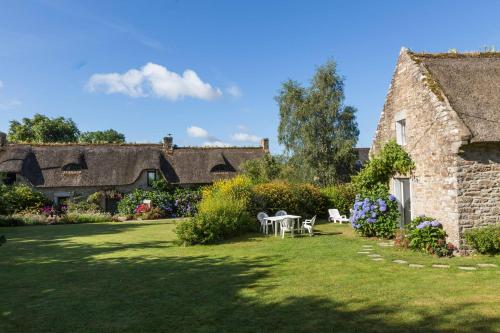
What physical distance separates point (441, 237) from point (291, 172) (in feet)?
61.2

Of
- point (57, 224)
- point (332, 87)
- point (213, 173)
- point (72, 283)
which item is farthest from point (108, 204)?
point (72, 283)

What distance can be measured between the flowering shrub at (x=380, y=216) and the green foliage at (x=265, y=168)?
51.2 ft

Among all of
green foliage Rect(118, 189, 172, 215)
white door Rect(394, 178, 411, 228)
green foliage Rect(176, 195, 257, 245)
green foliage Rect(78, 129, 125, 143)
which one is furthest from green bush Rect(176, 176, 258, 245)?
green foliage Rect(78, 129, 125, 143)

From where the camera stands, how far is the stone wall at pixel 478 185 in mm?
9719

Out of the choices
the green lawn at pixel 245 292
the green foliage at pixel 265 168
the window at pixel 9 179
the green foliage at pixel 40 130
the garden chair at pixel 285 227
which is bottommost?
the green lawn at pixel 245 292

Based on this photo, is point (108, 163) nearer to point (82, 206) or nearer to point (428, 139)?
point (82, 206)

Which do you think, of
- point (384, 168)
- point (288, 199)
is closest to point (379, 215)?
point (384, 168)

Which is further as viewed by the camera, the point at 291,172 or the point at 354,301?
the point at 291,172

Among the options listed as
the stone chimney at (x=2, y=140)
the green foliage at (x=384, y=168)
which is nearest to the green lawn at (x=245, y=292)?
the green foliage at (x=384, y=168)

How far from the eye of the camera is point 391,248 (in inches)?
430

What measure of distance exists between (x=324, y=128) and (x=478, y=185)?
1844cm

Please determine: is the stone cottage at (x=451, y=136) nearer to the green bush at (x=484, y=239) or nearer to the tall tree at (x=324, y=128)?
the green bush at (x=484, y=239)

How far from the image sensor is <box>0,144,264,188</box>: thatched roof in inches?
1102

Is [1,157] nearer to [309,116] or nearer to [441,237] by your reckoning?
[309,116]
